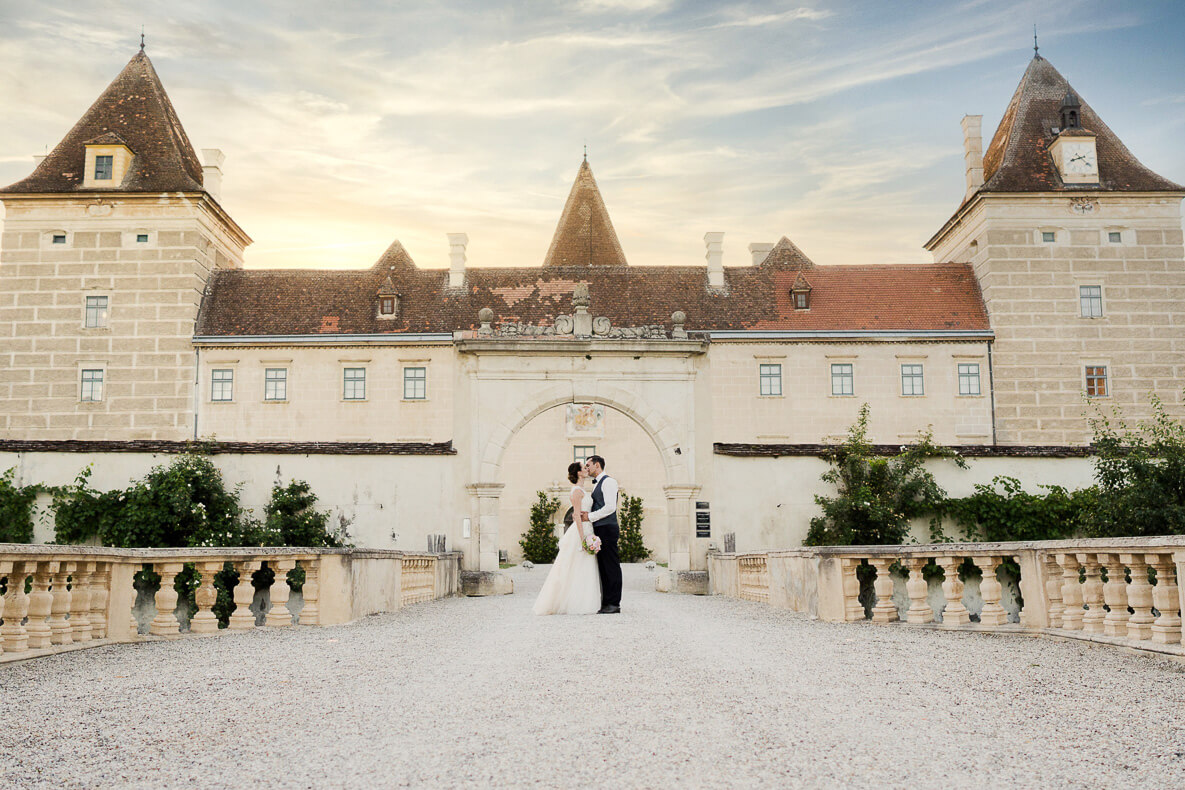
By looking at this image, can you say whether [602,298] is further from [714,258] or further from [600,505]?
[600,505]

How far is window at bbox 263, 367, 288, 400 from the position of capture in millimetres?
30875

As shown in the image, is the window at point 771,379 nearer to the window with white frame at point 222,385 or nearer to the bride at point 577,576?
the window with white frame at point 222,385

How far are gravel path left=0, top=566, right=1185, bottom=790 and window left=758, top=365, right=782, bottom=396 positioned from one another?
2126cm

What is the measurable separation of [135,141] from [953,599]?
31235 mm

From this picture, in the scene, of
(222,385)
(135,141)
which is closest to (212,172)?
(135,141)

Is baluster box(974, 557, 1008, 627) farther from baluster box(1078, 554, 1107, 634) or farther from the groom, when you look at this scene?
the groom

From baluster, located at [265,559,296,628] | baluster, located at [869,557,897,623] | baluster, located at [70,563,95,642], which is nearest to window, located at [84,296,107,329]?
baluster, located at [265,559,296,628]

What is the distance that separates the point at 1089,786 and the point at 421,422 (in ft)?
88.9

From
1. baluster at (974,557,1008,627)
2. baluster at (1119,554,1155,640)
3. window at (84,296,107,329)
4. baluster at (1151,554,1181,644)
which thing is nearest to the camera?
baluster at (1151,554,1181,644)

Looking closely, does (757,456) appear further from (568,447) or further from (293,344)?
(568,447)

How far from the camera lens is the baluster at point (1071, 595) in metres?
9.33

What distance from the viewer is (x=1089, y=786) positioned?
14.3ft

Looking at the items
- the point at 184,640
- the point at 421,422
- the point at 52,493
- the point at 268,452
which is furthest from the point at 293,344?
the point at 184,640

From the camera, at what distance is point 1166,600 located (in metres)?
7.89
